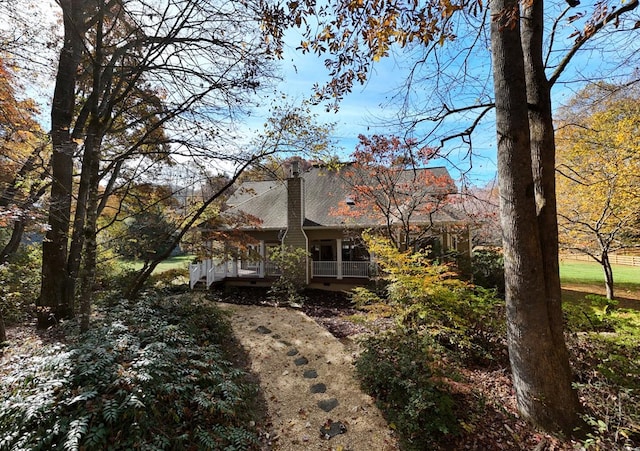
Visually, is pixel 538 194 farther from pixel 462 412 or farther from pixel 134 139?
pixel 134 139

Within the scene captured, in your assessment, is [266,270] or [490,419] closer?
[490,419]

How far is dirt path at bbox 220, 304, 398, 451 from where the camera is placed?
3.56 meters

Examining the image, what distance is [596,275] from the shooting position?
1816 centimetres

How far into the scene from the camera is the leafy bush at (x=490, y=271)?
11.6 m

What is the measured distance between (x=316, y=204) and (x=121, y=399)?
1185 centimetres

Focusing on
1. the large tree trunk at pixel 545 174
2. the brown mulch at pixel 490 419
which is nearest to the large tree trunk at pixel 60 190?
the brown mulch at pixel 490 419

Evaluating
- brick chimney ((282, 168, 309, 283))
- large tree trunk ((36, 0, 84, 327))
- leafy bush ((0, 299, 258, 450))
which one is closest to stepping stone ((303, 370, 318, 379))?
leafy bush ((0, 299, 258, 450))

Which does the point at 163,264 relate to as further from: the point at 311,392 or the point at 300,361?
the point at 311,392

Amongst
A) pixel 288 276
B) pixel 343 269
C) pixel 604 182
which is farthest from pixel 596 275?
pixel 288 276

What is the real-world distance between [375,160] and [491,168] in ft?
13.3

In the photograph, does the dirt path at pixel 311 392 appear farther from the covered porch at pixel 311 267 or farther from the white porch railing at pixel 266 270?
the white porch railing at pixel 266 270

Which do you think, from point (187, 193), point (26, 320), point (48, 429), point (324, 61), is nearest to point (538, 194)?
point (324, 61)

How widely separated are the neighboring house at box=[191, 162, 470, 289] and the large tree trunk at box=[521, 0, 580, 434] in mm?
7096

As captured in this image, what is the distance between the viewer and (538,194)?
342cm
